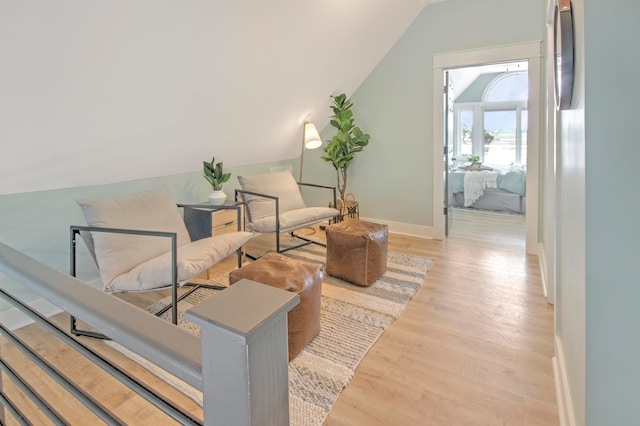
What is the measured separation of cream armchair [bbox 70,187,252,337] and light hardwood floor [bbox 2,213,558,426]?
0.42 metres

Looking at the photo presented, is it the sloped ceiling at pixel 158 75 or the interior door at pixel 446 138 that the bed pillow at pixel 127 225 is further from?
the interior door at pixel 446 138

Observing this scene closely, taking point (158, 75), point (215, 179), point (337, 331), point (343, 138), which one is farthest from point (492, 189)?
point (158, 75)

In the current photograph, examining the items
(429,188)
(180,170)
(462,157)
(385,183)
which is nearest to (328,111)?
(385,183)

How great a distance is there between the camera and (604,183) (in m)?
0.96

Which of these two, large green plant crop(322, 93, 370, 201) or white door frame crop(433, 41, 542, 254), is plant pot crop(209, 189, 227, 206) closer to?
large green plant crop(322, 93, 370, 201)

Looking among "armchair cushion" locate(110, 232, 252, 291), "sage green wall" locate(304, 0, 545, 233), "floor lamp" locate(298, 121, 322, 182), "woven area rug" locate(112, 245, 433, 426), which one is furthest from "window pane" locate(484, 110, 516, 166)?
"armchair cushion" locate(110, 232, 252, 291)

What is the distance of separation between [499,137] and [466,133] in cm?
66

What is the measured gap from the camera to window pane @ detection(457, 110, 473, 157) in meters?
8.05

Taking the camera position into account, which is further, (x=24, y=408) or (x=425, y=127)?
(x=425, y=127)

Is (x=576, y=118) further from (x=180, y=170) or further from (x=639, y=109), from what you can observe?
(x=180, y=170)

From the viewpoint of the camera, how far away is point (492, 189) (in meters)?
5.83

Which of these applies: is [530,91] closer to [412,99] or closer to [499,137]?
[412,99]

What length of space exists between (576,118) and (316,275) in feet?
4.99

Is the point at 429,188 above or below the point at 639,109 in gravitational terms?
below
